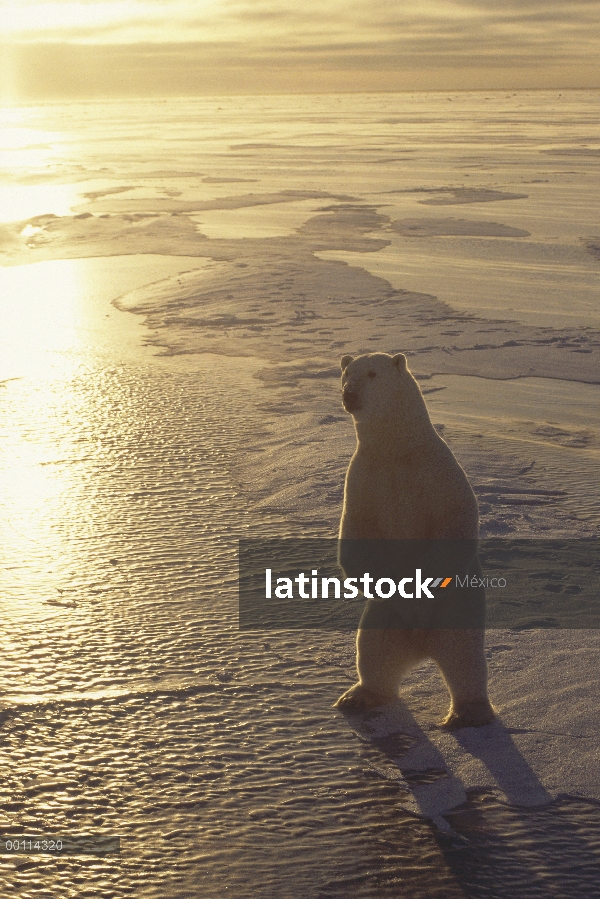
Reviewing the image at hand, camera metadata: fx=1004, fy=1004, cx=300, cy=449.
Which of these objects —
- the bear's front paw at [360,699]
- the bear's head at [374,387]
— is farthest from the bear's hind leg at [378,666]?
the bear's head at [374,387]

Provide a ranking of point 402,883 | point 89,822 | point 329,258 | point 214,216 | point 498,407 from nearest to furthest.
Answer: point 402,883
point 89,822
point 498,407
point 329,258
point 214,216

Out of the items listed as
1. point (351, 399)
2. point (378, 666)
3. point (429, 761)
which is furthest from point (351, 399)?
point (429, 761)

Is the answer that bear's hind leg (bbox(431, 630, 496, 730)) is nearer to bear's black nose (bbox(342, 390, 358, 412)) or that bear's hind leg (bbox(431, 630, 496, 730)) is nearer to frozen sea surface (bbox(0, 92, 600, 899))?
frozen sea surface (bbox(0, 92, 600, 899))

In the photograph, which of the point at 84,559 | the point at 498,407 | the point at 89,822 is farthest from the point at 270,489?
the point at 89,822

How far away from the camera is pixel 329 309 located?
9.15 m

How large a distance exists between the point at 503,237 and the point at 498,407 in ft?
23.7

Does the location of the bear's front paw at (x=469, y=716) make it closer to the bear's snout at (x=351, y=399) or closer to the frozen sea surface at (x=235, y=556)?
the frozen sea surface at (x=235, y=556)

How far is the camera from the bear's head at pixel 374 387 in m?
3.14

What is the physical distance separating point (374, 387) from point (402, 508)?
39cm

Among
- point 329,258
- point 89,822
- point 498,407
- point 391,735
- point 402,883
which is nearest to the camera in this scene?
point 402,883

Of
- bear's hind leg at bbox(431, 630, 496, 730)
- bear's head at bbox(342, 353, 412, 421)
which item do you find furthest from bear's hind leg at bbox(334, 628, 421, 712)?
bear's head at bbox(342, 353, 412, 421)

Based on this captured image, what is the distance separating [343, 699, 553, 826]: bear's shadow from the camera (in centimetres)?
274

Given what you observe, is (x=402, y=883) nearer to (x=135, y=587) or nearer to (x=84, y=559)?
(x=135, y=587)

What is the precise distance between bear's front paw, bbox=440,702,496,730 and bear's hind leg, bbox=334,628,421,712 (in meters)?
0.20
